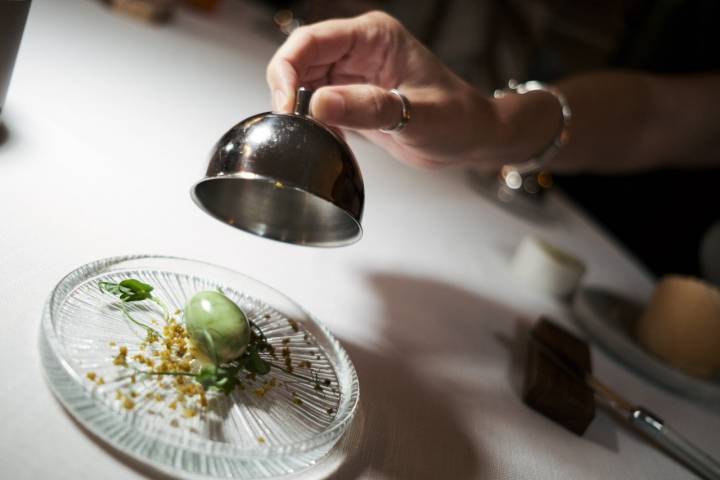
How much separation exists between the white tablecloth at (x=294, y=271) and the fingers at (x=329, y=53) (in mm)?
217

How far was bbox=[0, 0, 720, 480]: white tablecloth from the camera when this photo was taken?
1.73 ft

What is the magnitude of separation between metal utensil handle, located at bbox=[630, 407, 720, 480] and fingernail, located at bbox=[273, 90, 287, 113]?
53 cm

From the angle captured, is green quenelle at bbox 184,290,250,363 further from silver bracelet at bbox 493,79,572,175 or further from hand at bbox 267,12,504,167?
silver bracelet at bbox 493,79,572,175

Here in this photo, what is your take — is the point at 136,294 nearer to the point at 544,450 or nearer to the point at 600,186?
the point at 544,450

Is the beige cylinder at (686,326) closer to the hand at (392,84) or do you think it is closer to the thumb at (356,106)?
the hand at (392,84)

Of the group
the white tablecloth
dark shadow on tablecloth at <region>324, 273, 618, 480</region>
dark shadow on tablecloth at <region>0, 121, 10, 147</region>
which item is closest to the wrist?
the white tablecloth

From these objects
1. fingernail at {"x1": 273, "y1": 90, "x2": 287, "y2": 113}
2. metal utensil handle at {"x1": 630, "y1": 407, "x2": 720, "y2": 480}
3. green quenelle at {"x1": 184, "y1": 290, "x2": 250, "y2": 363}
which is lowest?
metal utensil handle at {"x1": 630, "y1": 407, "x2": 720, "y2": 480}

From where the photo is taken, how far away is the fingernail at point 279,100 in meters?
0.65

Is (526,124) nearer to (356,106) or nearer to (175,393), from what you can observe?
(356,106)

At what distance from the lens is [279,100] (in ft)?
2.20

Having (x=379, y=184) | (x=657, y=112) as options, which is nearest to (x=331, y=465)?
(x=379, y=184)

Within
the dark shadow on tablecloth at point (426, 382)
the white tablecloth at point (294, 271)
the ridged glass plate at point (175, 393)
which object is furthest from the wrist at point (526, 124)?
the ridged glass plate at point (175, 393)

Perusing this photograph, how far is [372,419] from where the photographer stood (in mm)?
589

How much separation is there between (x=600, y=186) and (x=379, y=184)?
209 cm
